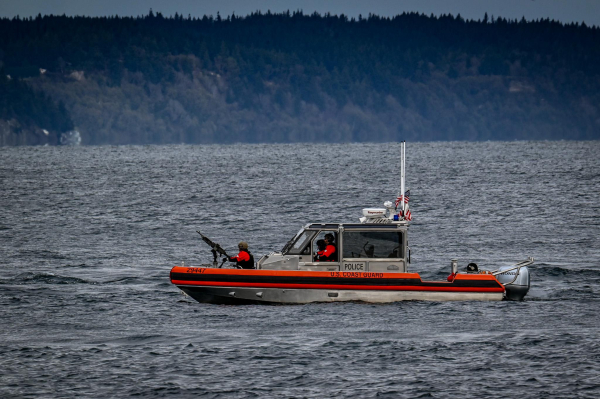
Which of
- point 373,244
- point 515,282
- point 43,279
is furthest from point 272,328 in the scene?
point 43,279

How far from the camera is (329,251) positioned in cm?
2169

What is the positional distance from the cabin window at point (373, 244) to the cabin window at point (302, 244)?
87 cm

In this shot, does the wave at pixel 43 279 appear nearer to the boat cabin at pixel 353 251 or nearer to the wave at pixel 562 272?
the boat cabin at pixel 353 251

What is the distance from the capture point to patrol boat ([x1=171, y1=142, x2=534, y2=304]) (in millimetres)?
21469

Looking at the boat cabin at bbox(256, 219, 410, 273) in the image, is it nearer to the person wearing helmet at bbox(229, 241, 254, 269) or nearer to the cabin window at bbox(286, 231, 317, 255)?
the cabin window at bbox(286, 231, 317, 255)

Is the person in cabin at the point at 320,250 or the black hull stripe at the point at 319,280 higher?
the person in cabin at the point at 320,250

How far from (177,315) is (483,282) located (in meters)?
7.25

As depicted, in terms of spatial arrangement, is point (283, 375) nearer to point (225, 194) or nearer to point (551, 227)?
point (551, 227)

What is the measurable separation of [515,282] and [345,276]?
4291 millimetres

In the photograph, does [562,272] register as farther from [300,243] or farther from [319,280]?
[300,243]

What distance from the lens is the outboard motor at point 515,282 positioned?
73.4 feet

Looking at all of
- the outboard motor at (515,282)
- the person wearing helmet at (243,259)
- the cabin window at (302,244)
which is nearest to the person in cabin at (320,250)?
the cabin window at (302,244)

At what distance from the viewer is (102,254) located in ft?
108

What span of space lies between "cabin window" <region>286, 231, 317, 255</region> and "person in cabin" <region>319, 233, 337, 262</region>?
1.15ft
